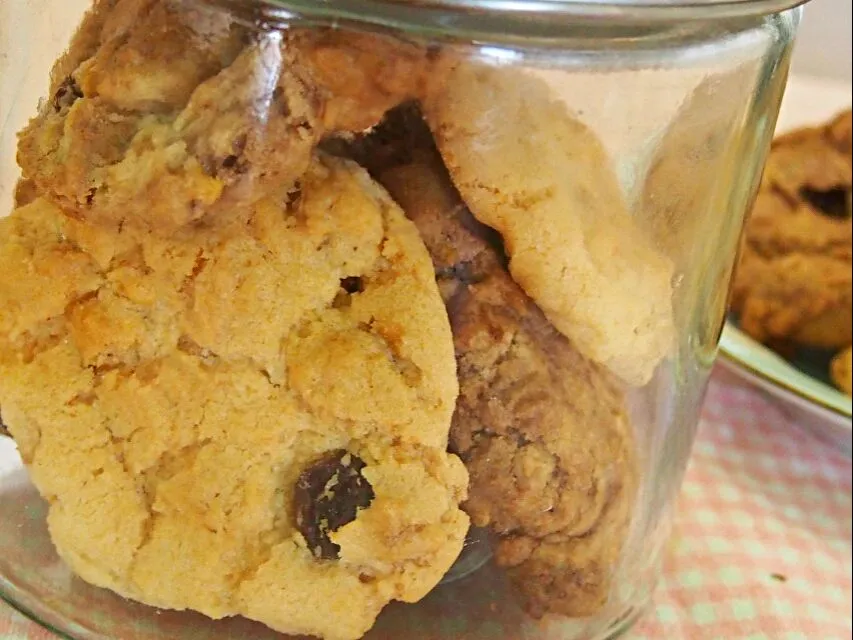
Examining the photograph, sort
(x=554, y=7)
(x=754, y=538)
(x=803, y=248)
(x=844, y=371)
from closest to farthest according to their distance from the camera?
(x=554, y=7)
(x=754, y=538)
(x=844, y=371)
(x=803, y=248)

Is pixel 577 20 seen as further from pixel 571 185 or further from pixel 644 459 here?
pixel 644 459

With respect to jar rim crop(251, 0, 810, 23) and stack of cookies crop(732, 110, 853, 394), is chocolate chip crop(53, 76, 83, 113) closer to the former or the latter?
jar rim crop(251, 0, 810, 23)

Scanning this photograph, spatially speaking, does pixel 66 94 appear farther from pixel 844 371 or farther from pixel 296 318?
pixel 844 371

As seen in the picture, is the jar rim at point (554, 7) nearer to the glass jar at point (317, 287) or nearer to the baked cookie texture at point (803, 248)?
the glass jar at point (317, 287)

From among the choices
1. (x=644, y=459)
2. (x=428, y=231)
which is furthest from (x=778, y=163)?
(x=428, y=231)

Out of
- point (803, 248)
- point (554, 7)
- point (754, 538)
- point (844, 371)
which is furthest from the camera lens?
point (803, 248)

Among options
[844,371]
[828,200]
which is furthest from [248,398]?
[828,200]

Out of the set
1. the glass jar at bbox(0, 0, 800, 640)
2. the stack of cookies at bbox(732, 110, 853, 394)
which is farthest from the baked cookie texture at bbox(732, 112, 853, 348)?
the glass jar at bbox(0, 0, 800, 640)
